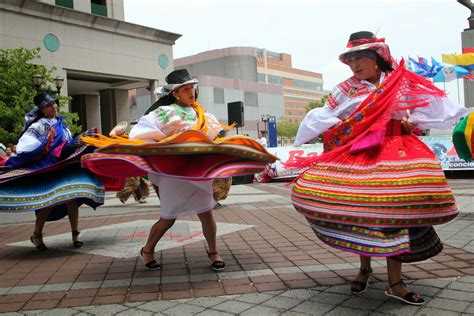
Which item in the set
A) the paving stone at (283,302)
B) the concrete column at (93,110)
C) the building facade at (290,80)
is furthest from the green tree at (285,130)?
the paving stone at (283,302)

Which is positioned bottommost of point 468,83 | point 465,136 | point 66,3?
point 465,136

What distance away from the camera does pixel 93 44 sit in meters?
24.3

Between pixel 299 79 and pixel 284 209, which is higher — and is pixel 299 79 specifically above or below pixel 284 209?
above

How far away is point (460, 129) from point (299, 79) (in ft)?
383

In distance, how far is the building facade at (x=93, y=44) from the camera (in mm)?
21625

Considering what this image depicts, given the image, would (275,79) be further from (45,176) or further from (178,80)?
(178,80)

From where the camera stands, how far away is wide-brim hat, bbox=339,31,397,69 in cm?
313

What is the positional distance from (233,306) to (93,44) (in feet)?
77.7

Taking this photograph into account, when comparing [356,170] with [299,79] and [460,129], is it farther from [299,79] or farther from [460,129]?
[299,79]

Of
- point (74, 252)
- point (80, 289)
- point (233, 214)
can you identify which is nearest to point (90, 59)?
point (233, 214)

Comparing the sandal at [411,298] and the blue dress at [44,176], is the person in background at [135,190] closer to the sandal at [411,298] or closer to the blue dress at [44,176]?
the blue dress at [44,176]

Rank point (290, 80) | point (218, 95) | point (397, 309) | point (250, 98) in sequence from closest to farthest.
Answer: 1. point (397, 309)
2. point (218, 95)
3. point (250, 98)
4. point (290, 80)

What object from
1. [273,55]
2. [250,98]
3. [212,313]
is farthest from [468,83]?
[273,55]

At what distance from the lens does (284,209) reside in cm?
774
